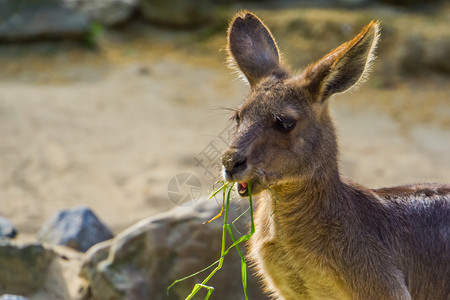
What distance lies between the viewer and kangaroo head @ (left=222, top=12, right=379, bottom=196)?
13.5 feet

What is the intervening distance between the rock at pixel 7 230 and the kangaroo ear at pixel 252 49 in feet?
9.87

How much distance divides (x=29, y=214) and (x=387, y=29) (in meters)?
7.80

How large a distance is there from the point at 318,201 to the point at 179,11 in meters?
9.95

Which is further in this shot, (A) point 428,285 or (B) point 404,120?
(B) point 404,120

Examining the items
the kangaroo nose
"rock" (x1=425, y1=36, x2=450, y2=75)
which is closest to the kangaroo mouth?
the kangaroo nose

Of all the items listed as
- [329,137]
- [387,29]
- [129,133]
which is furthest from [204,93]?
[329,137]

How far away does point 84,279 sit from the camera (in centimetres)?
590

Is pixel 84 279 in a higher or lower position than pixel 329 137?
lower

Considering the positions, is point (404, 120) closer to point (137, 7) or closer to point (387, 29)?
point (387, 29)

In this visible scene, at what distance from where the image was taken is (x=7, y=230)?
654 cm

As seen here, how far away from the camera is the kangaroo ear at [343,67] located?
416 cm

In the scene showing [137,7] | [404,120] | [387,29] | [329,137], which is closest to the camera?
[329,137]

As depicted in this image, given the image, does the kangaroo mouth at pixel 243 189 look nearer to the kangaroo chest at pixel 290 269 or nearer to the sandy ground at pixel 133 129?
the kangaroo chest at pixel 290 269

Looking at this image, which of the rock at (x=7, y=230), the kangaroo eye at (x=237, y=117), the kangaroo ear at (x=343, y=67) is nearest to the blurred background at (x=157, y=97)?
the rock at (x=7, y=230)
